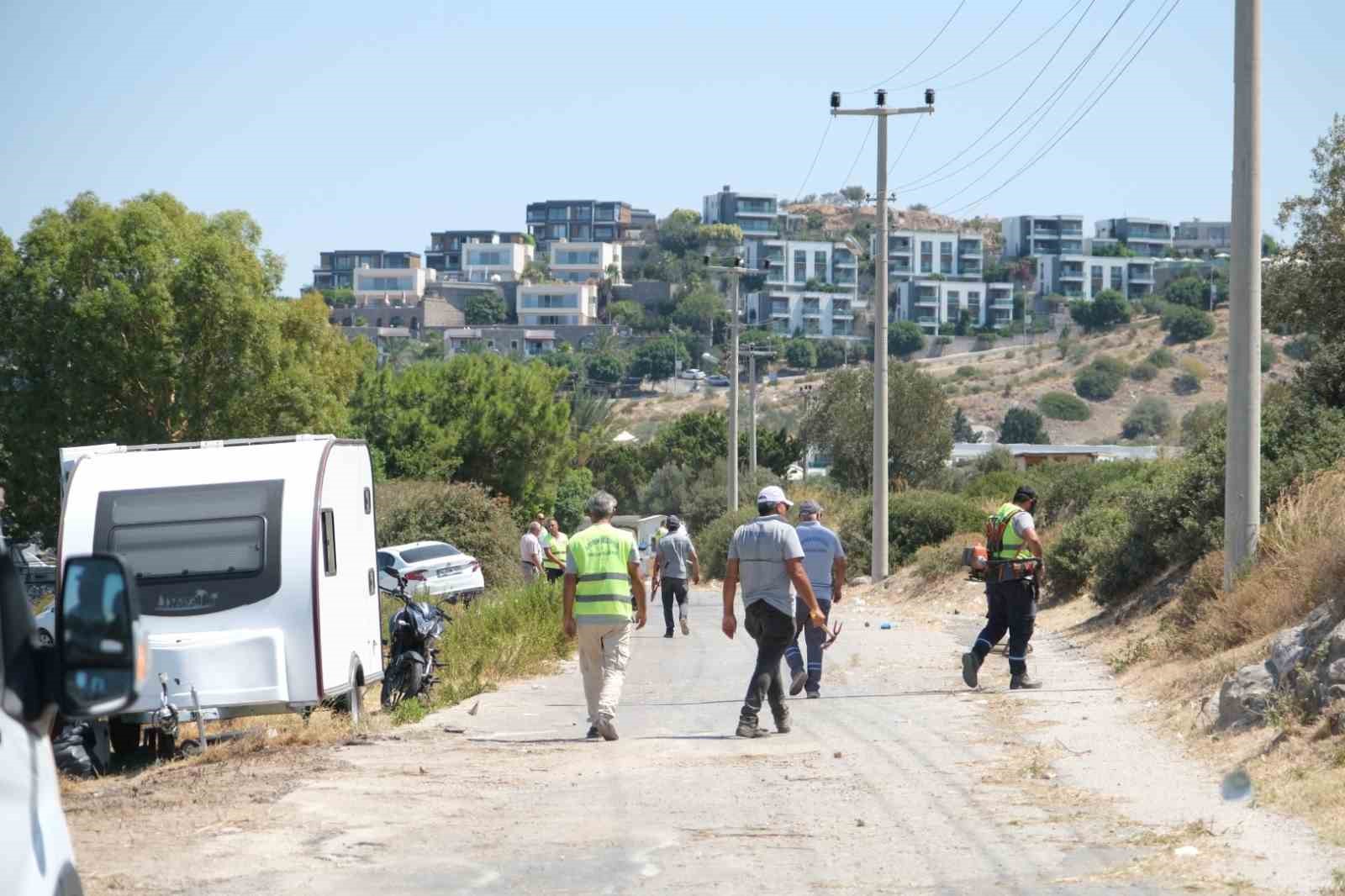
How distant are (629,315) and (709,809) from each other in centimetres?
18435

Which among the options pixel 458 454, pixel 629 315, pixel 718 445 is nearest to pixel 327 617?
pixel 458 454

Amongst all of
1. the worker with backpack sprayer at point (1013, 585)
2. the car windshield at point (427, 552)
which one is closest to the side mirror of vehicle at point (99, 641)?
the worker with backpack sprayer at point (1013, 585)

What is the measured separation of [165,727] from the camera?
1275cm

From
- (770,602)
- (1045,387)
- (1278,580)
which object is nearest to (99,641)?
(770,602)

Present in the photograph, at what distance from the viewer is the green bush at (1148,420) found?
338 ft

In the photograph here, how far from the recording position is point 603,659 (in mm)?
12883

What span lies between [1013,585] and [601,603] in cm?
431

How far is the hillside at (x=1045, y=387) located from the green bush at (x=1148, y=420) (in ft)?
2.27

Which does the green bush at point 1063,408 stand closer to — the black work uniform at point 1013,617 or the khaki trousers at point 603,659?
the black work uniform at point 1013,617

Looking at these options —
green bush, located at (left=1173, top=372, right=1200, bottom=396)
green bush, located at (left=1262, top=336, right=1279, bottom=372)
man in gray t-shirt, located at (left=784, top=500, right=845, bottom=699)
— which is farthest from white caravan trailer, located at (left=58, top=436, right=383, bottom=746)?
green bush, located at (left=1173, top=372, right=1200, bottom=396)

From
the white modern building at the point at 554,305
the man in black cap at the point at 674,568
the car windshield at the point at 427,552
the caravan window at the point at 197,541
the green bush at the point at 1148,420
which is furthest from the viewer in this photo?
the white modern building at the point at 554,305

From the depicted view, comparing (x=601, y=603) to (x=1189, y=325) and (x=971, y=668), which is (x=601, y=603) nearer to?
(x=971, y=668)

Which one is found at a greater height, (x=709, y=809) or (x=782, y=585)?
(x=782, y=585)

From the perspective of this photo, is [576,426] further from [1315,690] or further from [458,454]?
[1315,690]
